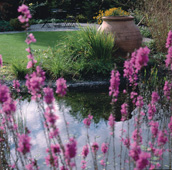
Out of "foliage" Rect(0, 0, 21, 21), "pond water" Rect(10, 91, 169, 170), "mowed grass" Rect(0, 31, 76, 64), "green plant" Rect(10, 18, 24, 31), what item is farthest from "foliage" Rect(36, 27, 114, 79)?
"foliage" Rect(0, 0, 21, 21)

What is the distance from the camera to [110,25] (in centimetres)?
654

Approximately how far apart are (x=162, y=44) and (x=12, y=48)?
197 inches

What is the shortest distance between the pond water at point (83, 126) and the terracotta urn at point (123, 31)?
2.12m

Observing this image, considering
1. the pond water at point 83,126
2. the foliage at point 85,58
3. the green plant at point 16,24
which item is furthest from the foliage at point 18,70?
the green plant at point 16,24

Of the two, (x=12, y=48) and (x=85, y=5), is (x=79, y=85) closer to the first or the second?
(x=12, y=48)

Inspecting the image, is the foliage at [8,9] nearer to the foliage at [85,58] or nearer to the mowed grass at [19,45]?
the mowed grass at [19,45]

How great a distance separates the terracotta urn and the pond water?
6.96 feet

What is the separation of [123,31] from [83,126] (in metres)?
3.71

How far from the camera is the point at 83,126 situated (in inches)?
135

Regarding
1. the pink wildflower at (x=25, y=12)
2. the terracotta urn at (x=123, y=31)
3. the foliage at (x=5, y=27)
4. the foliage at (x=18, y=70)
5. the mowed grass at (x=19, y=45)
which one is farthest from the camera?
the foliage at (x=5, y=27)

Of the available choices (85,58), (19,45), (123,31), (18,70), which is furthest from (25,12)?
(19,45)

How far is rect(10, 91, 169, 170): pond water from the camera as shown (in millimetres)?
2645

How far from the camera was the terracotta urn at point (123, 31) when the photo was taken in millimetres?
6430

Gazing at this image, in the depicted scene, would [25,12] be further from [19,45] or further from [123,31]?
[19,45]
